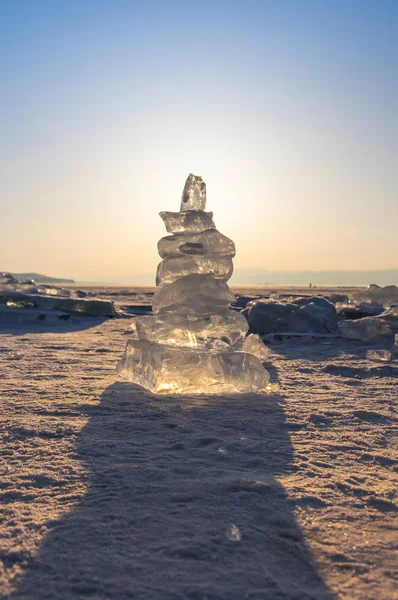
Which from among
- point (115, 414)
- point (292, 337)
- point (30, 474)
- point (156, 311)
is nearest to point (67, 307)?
point (292, 337)

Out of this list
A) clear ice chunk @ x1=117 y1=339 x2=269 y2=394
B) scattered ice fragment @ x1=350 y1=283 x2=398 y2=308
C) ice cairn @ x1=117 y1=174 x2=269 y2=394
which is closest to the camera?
clear ice chunk @ x1=117 y1=339 x2=269 y2=394

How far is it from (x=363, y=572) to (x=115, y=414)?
2.53 m

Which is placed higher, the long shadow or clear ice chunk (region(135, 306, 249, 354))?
clear ice chunk (region(135, 306, 249, 354))

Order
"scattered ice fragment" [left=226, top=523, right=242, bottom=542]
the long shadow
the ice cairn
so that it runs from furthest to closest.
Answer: the ice cairn
"scattered ice fragment" [left=226, top=523, right=242, bottom=542]
the long shadow

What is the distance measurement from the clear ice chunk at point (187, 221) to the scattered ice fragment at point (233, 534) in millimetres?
3818

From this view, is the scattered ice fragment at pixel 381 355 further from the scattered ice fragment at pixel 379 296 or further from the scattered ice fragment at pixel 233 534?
the scattered ice fragment at pixel 379 296

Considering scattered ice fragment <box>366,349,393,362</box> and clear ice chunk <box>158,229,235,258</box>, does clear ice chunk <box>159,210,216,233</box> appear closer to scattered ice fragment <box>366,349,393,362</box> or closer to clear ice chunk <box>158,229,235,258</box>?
clear ice chunk <box>158,229,235,258</box>

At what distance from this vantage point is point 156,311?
5.69 metres

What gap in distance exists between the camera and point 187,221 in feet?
18.2

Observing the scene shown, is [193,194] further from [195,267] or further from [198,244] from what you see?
[195,267]

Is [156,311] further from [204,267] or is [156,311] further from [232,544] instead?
[232,544]

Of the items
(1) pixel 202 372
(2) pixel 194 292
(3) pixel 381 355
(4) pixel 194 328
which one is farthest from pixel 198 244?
(3) pixel 381 355

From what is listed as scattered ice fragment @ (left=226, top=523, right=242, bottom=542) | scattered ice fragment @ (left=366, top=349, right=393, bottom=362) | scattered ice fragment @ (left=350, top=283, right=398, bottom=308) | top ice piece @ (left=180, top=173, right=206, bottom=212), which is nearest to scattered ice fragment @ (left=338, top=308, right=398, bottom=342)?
scattered ice fragment @ (left=366, top=349, right=393, bottom=362)

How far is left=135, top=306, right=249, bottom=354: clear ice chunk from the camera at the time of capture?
5320mm
